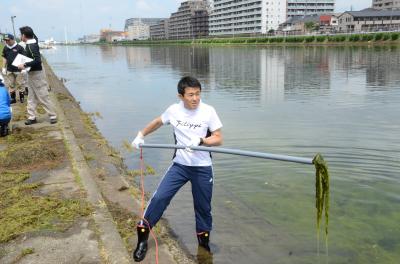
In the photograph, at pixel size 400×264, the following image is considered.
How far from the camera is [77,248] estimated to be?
12.8 feet

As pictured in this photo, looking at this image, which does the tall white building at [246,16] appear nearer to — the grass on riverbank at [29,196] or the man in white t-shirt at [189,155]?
the grass on riverbank at [29,196]

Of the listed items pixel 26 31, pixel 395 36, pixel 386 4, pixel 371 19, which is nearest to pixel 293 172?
pixel 26 31

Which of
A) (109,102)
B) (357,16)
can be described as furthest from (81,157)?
(357,16)

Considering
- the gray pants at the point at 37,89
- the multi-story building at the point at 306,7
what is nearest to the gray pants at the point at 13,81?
the gray pants at the point at 37,89

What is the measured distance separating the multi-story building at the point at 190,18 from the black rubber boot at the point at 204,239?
174 metres

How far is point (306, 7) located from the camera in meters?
140

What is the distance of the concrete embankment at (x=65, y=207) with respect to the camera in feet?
12.8

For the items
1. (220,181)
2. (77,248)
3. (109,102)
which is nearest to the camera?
(77,248)

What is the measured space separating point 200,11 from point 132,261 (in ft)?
575

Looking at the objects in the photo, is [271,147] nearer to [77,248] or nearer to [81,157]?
[81,157]

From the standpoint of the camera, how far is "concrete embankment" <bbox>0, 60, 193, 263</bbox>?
3.90 m

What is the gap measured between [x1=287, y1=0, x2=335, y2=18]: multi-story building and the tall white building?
7890mm

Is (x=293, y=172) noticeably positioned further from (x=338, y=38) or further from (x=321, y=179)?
(x=338, y=38)

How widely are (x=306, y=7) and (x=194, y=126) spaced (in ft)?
485
